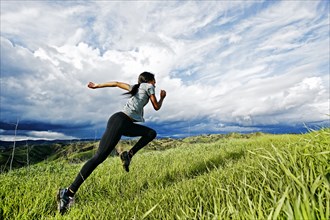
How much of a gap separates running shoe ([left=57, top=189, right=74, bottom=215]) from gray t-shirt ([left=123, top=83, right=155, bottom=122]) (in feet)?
5.63

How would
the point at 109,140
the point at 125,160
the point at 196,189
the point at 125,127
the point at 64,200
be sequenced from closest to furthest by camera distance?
the point at 196,189, the point at 64,200, the point at 109,140, the point at 125,127, the point at 125,160

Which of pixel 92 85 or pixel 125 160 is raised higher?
pixel 92 85

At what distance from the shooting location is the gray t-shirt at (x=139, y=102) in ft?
19.0

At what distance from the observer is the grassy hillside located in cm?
270

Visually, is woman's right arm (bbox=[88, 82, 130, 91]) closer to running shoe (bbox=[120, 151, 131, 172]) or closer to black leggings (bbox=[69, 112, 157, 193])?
black leggings (bbox=[69, 112, 157, 193])

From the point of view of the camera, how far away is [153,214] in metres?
3.87

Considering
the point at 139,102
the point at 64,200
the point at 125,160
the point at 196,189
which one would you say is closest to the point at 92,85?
the point at 139,102

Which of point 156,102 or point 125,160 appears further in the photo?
point 125,160

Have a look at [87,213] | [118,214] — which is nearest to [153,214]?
[118,214]

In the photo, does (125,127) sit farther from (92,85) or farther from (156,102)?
(92,85)

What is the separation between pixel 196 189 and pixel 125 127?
2.00 meters

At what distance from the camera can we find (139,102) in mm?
5840

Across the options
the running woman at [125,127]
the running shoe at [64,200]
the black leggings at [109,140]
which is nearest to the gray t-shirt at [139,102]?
the running woman at [125,127]

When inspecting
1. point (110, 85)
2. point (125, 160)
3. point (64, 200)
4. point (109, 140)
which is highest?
point (110, 85)
